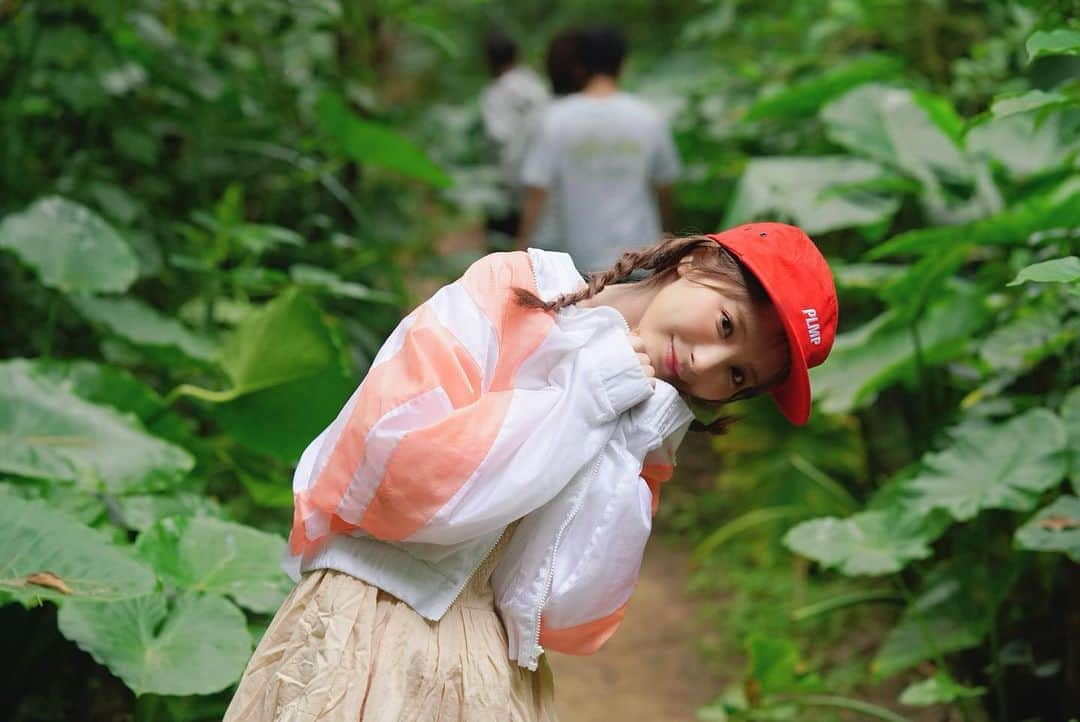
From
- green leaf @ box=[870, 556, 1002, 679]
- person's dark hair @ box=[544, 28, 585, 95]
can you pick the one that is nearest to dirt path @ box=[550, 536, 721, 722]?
green leaf @ box=[870, 556, 1002, 679]

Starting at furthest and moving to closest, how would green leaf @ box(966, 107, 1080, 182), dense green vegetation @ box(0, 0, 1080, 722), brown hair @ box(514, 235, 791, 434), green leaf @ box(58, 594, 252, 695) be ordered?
green leaf @ box(966, 107, 1080, 182) → dense green vegetation @ box(0, 0, 1080, 722) → green leaf @ box(58, 594, 252, 695) → brown hair @ box(514, 235, 791, 434)

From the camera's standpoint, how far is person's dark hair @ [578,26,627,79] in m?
4.22

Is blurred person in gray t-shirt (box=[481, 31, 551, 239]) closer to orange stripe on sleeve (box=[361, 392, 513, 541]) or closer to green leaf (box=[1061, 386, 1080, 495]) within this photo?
green leaf (box=[1061, 386, 1080, 495])

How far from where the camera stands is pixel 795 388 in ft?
4.91

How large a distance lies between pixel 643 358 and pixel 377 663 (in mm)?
494

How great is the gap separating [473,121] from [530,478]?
15.6 ft

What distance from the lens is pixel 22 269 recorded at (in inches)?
137

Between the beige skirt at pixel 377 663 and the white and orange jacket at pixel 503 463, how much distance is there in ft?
0.08

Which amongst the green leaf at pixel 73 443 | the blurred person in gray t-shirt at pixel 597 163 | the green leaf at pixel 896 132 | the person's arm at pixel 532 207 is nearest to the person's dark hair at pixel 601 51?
the blurred person in gray t-shirt at pixel 597 163

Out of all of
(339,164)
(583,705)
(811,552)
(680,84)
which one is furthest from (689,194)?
(811,552)

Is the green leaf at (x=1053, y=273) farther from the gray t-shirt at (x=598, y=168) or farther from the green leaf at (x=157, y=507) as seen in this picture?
the gray t-shirt at (x=598, y=168)

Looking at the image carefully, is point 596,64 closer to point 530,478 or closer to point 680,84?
point 680,84

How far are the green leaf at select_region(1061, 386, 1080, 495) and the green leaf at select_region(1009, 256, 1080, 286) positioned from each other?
755 millimetres

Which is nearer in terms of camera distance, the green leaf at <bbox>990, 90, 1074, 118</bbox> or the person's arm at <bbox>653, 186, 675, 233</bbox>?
the green leaf at <bbox>990, 90, 1074, 118</bbox>
